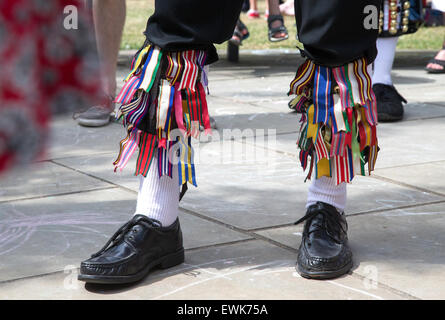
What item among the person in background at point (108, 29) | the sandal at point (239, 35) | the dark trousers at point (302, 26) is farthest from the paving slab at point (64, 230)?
the sandal at point (239, 35)

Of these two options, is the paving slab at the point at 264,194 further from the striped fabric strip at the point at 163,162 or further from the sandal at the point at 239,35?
the sandal at the point at 239,35

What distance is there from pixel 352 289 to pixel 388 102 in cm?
230

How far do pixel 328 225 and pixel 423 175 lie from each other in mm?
1020

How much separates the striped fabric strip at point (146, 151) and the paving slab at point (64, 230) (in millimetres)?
310

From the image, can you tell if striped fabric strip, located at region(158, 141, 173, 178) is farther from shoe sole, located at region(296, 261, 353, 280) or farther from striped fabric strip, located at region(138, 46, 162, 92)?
shoe sole, located at region(296, 261, 353, 280)

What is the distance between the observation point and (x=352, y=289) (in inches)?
70.7

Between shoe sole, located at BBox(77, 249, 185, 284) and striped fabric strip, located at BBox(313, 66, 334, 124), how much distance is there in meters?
0.52

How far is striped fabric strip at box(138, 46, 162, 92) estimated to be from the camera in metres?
1.86

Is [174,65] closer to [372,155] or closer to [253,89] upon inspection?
[372,155]

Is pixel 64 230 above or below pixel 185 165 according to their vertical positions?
below

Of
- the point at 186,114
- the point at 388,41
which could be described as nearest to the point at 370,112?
the point at 186,114

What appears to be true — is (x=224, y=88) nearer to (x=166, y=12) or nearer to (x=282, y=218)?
(x=282, y=218)

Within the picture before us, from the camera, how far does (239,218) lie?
7.84ft

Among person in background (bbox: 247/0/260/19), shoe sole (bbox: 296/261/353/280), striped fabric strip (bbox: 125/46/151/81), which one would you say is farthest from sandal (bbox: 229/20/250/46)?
person in background (bbox: 247/0/260/19)
